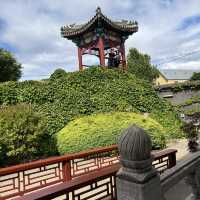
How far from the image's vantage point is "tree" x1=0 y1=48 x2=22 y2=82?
25.8 m

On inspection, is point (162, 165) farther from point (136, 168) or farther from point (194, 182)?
point (136, 168)

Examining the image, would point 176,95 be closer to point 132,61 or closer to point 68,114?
point 68,114

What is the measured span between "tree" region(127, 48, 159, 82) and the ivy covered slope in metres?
18.8

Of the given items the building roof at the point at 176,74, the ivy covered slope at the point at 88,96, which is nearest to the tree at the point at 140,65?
the ivy covered slope at the point at 88,96

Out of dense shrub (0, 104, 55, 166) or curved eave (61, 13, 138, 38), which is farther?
curved eave (61, 13, 138, 38)

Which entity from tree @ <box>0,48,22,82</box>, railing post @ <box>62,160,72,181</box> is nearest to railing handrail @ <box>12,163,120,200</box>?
railing post @ <box>62,160,72,181</box>

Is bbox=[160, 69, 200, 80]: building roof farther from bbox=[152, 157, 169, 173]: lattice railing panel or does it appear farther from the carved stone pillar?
the carved stone pillar

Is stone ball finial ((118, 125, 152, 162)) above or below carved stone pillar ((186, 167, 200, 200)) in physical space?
above

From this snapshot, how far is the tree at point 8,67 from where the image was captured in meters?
25.8

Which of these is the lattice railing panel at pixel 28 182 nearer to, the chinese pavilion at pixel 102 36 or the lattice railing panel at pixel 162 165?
the lattice railing panel at pixel 162 165

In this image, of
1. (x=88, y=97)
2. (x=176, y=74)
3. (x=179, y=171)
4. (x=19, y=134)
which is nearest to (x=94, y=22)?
(x=88, y=97)

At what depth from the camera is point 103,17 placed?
18812 millimetres

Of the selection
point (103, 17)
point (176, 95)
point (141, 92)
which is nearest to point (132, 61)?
point (176, 95)

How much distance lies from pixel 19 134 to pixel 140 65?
90.5ft
